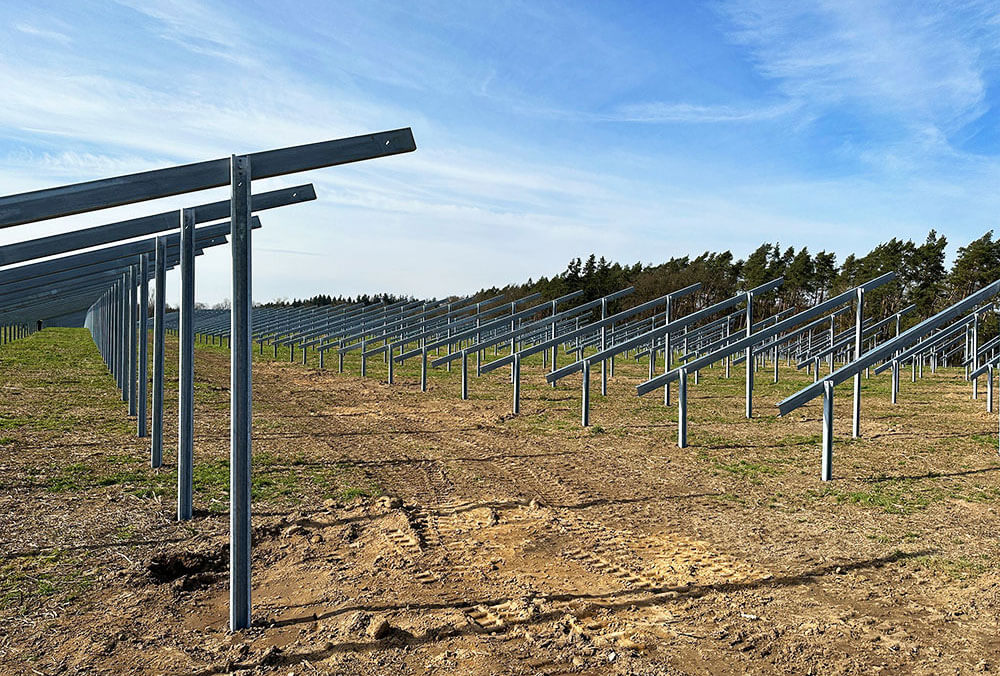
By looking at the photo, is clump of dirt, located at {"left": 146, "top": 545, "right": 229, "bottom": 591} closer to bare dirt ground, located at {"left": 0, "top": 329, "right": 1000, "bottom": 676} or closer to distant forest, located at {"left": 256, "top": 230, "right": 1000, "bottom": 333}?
bare dirt ground, located at {"left": 0, "top": 329, "right": 1000, "bottom": 676}

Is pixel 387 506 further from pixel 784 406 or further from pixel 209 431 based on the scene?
pixel 209 431

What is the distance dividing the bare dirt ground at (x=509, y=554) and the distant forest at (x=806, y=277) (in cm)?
2104

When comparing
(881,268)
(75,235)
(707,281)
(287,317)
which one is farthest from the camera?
(707,281)

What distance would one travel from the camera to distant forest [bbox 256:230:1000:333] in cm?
3384

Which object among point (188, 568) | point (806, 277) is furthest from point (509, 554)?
point (806, 277)

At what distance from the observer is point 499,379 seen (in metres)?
19.5

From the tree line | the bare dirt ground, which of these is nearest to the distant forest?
the tree line

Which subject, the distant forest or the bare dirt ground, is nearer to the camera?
the bare dirt ground

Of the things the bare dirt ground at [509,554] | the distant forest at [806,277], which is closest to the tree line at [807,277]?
the distant forest at [806,277]

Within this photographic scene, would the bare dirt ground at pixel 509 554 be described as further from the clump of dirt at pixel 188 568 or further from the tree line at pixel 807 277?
the tree line at pixel 807 277

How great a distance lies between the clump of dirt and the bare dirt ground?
0.06 feet

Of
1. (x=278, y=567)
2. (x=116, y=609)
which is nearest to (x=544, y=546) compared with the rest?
(x=278, y=567)

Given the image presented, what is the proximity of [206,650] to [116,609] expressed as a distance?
2.68 ft

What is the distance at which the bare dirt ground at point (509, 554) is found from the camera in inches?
135
